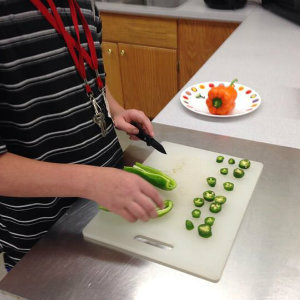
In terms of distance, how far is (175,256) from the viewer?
624 millimetres

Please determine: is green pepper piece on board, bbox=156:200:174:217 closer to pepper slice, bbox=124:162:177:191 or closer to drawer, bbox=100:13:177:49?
pepper slice, bbox=124:162:177:191

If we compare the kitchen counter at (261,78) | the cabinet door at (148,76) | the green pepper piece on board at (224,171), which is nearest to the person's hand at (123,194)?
the green pepper piece on board at (224,171)

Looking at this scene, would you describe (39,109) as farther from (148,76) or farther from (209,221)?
(148,76)

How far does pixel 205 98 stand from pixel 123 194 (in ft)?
1.89

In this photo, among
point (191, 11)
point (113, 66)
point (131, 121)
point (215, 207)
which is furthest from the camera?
point (113, 66)

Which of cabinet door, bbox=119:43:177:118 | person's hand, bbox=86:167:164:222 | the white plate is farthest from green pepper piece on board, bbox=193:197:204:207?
cabinet door, bbox=119:43:177:118

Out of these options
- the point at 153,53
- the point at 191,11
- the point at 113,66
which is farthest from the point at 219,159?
the point at 113,66

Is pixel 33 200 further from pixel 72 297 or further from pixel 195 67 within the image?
pixel 195 67

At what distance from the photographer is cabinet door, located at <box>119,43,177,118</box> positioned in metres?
2.04

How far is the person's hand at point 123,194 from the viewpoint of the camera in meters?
0.58

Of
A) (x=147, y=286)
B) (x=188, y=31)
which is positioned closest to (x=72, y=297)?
(x=147, y=286)

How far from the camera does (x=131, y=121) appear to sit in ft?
2.95

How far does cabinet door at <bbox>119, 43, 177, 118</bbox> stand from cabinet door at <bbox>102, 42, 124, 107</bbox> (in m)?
0.03

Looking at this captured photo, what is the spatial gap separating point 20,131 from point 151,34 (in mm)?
1387
